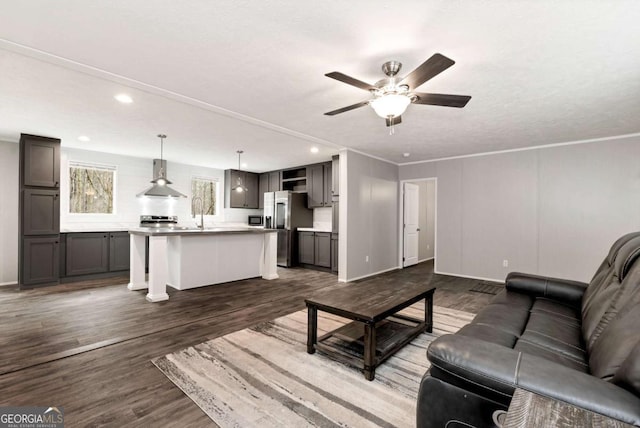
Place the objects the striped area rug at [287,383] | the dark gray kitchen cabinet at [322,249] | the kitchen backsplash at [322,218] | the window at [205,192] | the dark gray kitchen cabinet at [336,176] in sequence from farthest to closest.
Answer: the window at [205,192]
the kitchen backsplash at [322,218]
the dark gray kitchen cabinet at [322,249]
the dark gray kitchen cabinet at [336,176]
the striped area rug at [287,383]

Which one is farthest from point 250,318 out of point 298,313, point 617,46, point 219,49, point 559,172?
point 559,172

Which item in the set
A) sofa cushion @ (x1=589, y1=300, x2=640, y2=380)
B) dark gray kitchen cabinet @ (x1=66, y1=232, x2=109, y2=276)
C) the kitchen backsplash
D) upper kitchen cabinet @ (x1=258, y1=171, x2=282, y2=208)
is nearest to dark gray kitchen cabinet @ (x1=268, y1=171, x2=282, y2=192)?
upper kitchen cabinet @ (x1=258, y1=171, x2=282, y2=208)

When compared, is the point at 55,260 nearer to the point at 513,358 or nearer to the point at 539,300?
the point at 513,358

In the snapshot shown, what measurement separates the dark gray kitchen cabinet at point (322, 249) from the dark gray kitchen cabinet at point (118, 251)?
3783 millimetres

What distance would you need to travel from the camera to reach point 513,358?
1196 millimetres

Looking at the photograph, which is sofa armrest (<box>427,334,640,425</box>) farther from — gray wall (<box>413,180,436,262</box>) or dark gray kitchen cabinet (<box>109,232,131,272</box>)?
gray wall (<box>413,180,436,262</box>)

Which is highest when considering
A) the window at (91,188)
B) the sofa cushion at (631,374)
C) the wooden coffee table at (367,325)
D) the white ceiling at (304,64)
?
the white ceiling at (304,64)

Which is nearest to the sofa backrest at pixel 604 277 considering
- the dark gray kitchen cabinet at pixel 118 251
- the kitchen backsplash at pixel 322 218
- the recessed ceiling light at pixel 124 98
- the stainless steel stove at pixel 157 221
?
the recessed ceiling light at pixel 124 98

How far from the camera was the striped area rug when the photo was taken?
5.68 feet

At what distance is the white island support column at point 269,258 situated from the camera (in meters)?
A: 5.41

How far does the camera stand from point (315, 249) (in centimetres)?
649

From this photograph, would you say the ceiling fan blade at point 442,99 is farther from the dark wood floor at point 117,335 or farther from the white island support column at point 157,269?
the white island support column at point 157,269

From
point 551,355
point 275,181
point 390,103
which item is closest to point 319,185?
point 275,181

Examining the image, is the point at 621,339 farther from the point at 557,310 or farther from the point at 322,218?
the point at 322,218
